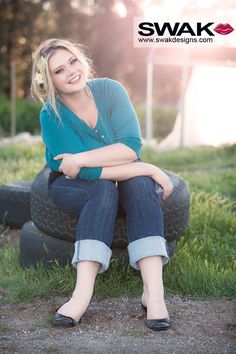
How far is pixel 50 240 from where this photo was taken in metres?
Result: 3.64

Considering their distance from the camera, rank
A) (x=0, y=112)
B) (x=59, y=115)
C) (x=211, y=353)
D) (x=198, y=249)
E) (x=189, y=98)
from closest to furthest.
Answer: (x=211, y=353) < (x=59, y=115) < (x=198, y=249) < (x=189, y=98) < (x=0, y=112)

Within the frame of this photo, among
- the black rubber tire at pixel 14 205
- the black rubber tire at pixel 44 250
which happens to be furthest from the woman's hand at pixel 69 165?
the black rubber tire at pixel 14 205

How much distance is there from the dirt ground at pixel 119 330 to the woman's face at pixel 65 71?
112 cm

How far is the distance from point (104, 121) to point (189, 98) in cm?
794

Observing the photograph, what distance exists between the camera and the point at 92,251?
2902 millimetres

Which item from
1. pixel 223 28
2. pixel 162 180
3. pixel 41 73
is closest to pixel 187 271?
pixel 162 180

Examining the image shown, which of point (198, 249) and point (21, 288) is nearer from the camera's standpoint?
point (21, 288)

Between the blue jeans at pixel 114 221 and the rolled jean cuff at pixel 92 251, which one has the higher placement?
the blue jeans at pixel 114 221

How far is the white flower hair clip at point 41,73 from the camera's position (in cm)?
319

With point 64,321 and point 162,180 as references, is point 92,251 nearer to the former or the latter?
point 64,321

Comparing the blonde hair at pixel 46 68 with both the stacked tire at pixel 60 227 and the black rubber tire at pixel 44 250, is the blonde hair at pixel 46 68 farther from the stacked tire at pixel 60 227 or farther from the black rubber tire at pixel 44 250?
the black rubber tire at pixel 44 250

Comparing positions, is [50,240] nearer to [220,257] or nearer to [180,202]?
[180,202]

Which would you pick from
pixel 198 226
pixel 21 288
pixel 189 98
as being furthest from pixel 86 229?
pixel 189 98

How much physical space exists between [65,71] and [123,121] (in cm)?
39
